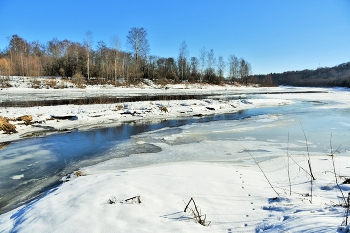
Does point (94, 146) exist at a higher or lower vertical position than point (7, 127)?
lower

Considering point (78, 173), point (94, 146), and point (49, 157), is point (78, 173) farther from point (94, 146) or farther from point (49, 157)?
point (94, 146)

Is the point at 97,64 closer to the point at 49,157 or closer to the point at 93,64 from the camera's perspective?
the point at 93,64

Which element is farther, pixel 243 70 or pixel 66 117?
pixel 243 70

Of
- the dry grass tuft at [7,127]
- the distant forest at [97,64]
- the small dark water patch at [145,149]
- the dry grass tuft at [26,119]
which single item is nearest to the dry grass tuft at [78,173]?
the small dark water patch at [145,149]

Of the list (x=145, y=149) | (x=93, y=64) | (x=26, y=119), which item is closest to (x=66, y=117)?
(x=26, y=119)

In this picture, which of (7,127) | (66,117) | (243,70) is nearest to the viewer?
(7,127)

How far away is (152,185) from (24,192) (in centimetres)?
220

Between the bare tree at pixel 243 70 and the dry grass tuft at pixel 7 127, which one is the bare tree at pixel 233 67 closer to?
the bare tree at pixel 243 70

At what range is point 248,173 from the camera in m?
3.73

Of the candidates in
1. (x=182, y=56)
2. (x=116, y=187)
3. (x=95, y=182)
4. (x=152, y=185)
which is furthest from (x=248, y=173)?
(x=182, y=56)

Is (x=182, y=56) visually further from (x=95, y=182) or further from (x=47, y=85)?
(x=95, y=182)

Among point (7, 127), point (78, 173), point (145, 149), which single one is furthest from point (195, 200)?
point (7, 127)

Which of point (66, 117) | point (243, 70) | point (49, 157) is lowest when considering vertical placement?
point (49, 157)

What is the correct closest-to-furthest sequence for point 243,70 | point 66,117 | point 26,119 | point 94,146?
point 94,146, point 26,119, point 66,117, point 243,70
